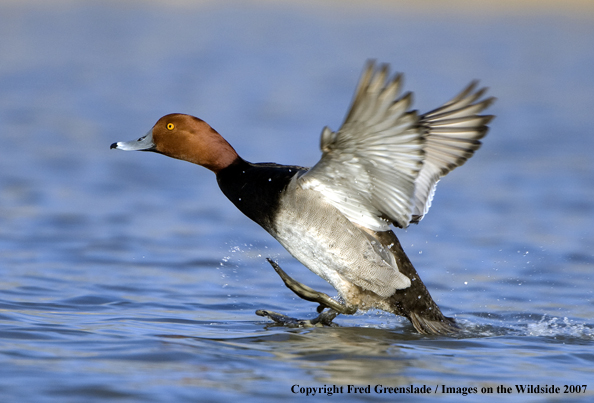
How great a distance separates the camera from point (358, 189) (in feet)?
15.6

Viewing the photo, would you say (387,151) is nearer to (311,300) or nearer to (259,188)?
(259,188)

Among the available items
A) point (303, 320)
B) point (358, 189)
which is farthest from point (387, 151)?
point (303, 320)

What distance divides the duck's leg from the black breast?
0.35 metres

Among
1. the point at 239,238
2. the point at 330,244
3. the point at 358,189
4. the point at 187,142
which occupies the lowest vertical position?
the point at 330,244

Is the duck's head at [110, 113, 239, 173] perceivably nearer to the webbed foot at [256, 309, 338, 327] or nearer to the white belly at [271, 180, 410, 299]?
the white belly at [271, 180, 410, 299]

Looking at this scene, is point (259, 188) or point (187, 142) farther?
point (187, 142)

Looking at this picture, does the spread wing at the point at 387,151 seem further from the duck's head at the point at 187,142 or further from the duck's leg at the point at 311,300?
the duck's head at the point at 187,142

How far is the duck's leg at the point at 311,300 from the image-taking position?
5.18 meters

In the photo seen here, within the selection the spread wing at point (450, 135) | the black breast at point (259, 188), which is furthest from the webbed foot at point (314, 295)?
the spread wing at point (450, 135)

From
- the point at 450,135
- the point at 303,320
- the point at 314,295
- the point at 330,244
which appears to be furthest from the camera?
the point at 303,320

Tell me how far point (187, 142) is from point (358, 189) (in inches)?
51.0

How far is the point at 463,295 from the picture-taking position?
6586mm

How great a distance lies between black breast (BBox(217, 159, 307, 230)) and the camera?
490 cm

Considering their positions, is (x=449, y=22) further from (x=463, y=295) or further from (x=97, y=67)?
(x=463, y=295)
